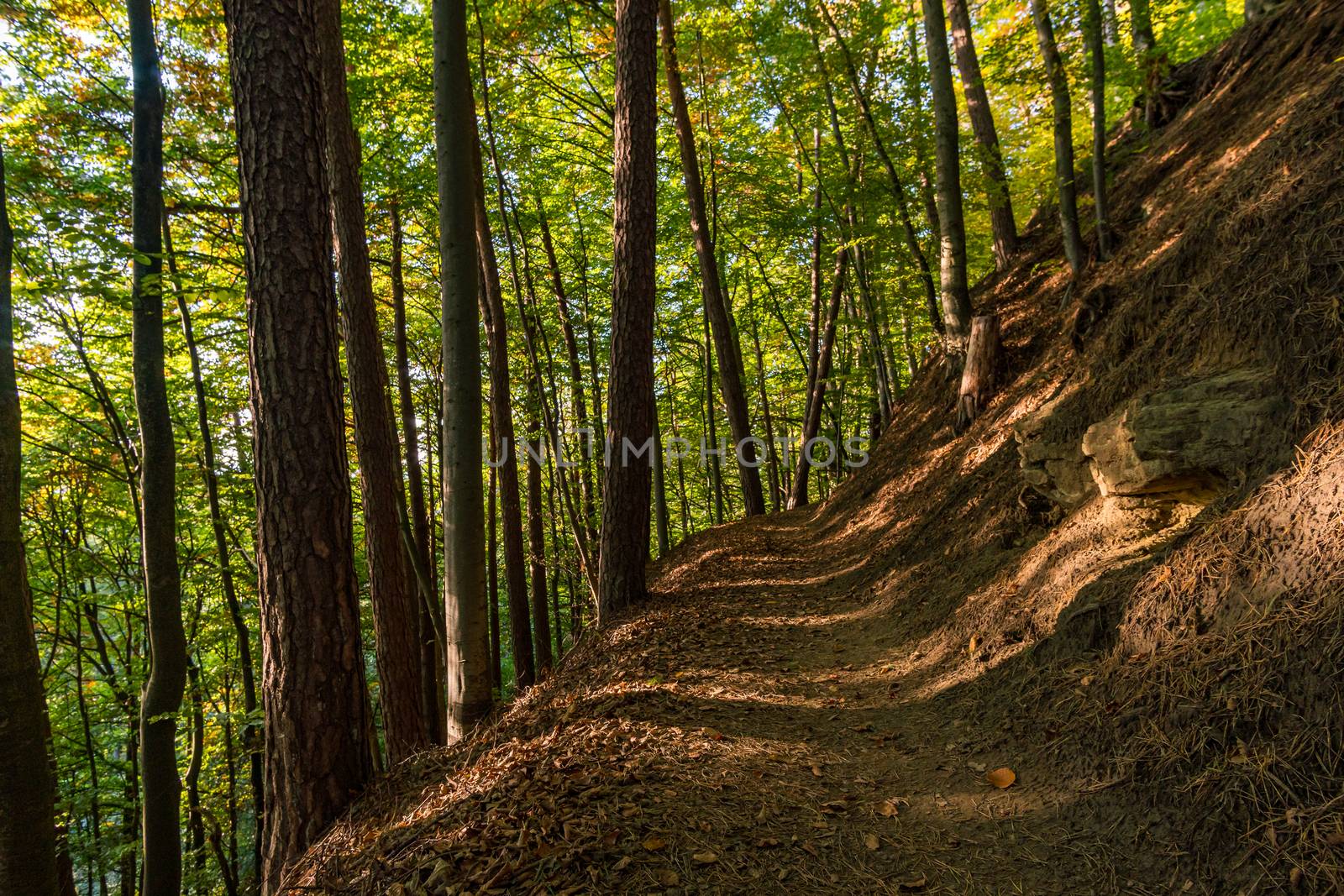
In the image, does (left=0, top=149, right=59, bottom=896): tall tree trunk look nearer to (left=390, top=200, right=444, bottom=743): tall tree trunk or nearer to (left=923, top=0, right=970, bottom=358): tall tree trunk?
(left=390, top=200, right=444, bottom=743): tall tree trunk

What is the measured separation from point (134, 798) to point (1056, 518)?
A: 14191mm

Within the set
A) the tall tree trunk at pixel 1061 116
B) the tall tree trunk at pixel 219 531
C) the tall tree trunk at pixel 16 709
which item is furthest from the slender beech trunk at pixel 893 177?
the tall tree trunk at pixel 16 709

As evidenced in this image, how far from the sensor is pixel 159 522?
18.3 ft

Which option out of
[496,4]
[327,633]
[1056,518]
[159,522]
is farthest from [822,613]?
[496,4]

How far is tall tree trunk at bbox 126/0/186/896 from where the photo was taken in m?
5.45

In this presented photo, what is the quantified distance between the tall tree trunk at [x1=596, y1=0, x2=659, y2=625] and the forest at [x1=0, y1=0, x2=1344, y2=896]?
0.16ft

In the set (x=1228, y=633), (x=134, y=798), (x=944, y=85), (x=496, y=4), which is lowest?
(x=134, y=798)

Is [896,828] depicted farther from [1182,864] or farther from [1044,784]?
[1182,864]

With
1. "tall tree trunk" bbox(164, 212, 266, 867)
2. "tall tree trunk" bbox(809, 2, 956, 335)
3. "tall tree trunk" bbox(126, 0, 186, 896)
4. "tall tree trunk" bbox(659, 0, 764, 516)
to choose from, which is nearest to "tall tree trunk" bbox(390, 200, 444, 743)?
"tall tree trunk" bbox(164, 212, 266, 867)

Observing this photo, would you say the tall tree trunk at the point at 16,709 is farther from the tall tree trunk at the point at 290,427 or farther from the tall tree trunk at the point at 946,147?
the tall tree trunk at the point at 946,147

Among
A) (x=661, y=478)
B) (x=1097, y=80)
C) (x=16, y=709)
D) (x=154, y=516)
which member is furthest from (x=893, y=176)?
(x=16, y=709)

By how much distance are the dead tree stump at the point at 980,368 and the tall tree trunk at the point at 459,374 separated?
607 cm

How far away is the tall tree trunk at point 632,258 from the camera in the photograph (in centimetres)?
615

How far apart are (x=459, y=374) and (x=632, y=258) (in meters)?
2.44
